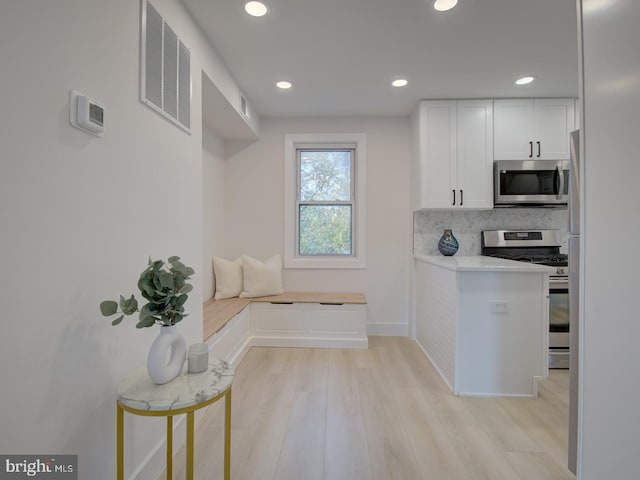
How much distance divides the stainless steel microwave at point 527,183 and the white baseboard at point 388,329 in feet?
5.71

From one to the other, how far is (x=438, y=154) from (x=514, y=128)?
0.82 meters

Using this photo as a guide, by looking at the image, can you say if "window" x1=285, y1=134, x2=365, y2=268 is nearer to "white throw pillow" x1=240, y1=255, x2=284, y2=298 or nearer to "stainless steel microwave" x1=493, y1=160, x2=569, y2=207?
"white throw pillow" x1=240, y1=255, x2=284, y2=298

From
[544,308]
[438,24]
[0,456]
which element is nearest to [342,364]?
[544,308]

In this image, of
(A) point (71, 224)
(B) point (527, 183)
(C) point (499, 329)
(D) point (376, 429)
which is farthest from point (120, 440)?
(B) point (527, 183)

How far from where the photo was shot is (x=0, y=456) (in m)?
0.80

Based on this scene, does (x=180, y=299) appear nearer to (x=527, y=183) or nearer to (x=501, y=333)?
(x=501, y=333)

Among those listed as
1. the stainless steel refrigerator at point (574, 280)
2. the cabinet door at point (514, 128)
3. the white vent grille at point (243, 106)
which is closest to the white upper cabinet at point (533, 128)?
the cabinet door at point (514, 128)

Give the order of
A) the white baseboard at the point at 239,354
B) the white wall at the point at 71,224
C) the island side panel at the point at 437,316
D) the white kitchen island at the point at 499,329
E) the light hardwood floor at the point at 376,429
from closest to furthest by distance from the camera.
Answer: the white wall at the point at 71,224 → the light hardwood floor at the point at 376,429 → the white kitchen island at the point at 499,329 → the island side panel at the point at 437,316 → the white baseboard at the point at 239,354

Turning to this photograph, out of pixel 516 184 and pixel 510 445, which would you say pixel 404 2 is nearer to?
pixel 516 184

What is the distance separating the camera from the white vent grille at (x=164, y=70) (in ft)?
4.51

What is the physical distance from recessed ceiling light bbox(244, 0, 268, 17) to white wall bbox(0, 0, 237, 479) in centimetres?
50

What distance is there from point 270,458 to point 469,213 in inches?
120

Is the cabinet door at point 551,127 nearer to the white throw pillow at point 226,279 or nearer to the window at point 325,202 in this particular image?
the window at point 325,202

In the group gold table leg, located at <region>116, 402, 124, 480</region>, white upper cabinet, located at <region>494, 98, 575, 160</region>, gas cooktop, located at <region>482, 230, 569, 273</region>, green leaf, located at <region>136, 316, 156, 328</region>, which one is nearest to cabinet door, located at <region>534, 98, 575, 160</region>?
white upper cabinet, located at <region>494, 98, 575, 160</region>
